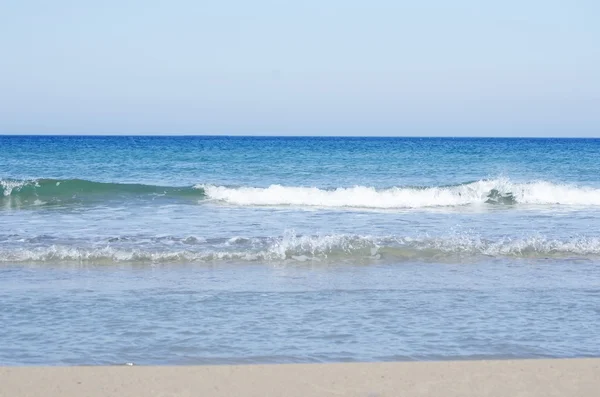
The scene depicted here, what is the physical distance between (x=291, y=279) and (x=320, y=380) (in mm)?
3800

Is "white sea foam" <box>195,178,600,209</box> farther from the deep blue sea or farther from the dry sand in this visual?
the dry sand

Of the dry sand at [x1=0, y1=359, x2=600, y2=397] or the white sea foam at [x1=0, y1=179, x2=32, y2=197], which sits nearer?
the dry sand at [x1=0, y1=359, x2=600, y2=397]

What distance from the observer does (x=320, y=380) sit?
5203 millimetres

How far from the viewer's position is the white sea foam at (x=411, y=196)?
20641mm

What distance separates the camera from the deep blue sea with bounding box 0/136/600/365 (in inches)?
244

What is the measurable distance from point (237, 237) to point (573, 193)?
13974mm

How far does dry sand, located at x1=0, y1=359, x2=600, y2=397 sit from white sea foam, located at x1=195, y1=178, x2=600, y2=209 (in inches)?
564

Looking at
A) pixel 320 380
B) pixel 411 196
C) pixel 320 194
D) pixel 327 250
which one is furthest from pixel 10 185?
pixel 320 380

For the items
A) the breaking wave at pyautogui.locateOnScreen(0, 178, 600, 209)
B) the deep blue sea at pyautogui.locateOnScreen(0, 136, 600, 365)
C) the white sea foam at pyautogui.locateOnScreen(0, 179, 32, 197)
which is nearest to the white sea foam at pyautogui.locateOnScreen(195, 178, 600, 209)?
the breaking wave at pyautogui.locateOnScreen(0, 178, 600, 209)

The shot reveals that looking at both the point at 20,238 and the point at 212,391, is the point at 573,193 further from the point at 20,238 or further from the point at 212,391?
the point at 212,391

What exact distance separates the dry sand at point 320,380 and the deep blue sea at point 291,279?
348 mm

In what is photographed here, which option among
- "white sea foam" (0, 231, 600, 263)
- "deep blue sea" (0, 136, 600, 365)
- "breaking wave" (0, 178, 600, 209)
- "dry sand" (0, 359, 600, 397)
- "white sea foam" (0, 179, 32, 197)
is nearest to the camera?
"dry sand" (0, 359, 600, 397)

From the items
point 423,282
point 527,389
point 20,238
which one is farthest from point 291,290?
point 20,238

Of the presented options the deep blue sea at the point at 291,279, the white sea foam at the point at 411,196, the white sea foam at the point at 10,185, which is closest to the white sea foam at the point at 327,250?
the deep blue sea at the point at 291,279
